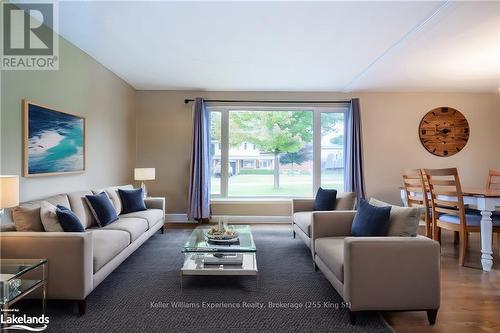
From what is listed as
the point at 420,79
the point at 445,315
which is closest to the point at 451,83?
the point at 420,79

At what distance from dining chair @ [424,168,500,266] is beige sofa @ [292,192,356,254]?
37.9 inches

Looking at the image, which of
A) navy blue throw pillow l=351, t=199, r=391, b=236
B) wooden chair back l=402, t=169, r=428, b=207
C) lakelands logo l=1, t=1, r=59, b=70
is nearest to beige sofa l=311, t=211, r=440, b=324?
navy blue throw pillow l=351, t=199, r=391, b=236

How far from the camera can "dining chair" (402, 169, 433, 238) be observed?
3704mm

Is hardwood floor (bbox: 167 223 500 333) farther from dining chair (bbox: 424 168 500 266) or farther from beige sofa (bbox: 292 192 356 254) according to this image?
beige sofa (bbox: 292 192 356 254)

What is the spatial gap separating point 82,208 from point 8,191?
1171 mm

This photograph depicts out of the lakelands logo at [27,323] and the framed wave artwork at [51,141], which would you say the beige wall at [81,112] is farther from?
the lakelands logo at [27,323]

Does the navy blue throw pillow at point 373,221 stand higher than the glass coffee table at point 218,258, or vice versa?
the navy blue throw pillow at point 373,221

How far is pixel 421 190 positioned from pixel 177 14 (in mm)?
3592

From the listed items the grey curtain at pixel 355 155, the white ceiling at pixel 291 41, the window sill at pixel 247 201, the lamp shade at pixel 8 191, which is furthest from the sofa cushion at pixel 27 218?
the grey curtain at pixel 355 155

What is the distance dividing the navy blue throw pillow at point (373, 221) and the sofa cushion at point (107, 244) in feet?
7.17

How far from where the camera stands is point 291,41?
3.30 metres

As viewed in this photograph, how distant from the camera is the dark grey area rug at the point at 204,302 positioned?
203 centimetres

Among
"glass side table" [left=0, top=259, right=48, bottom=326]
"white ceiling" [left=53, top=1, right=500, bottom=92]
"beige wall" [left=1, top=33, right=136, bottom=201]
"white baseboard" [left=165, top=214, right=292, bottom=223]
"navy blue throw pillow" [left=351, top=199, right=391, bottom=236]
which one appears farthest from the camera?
"white baseboard" [left=165, top=214, right=292, bottom=223]

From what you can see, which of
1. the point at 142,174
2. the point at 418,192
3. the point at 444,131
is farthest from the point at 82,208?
the point at 444,131
